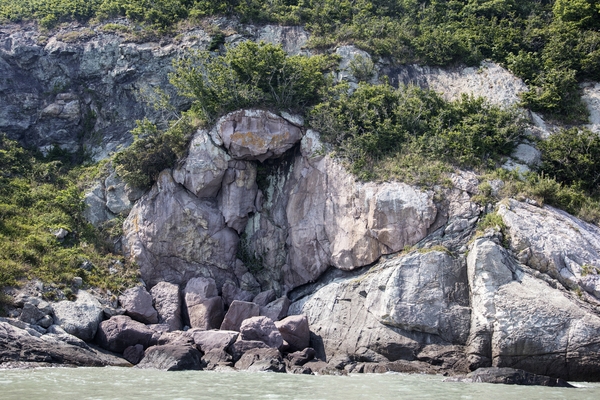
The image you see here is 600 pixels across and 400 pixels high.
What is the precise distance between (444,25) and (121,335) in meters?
23.1

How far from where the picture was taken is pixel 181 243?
22.2m

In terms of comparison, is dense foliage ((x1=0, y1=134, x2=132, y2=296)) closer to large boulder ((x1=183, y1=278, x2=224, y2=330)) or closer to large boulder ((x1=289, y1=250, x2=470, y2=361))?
large boulder ((x1=183, y1=278, x2=224, y2=330))

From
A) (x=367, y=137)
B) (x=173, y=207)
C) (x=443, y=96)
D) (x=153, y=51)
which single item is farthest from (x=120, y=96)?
(x=443, y=96)

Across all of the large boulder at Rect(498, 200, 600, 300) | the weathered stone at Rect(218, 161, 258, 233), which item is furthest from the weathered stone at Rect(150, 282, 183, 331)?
the large boulder at Rect(498, 200, 600, 300)

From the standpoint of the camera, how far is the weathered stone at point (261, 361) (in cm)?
1541

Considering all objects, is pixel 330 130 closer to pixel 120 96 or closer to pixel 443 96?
pixel 443 96

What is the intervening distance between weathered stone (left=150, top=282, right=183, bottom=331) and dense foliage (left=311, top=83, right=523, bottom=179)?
336 inches

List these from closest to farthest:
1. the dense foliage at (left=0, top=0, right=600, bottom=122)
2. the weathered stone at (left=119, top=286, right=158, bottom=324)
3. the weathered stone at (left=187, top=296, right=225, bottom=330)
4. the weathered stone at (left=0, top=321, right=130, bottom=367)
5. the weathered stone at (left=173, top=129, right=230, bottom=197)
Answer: the weathered stone at (left=0, top=321, right=130, bottom=367) → the weathered stone at (left=119, top=286, right=158, bottom=324) → the weathered stone at (left=187, top=296, right=225, bottom=330) → the weathered stone at (left=173, top=129, right=230, bottom=197) → the dense foliage at (left=0, top=0, right=600, bottom=122)

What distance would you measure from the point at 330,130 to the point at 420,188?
488 cm

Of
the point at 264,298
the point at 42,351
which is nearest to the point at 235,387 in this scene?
the point at 42,351

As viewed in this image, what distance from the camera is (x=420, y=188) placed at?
19531 mm

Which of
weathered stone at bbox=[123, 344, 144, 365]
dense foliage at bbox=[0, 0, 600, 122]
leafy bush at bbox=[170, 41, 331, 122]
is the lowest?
weathered stone at bbox=[123, 344, 144, 365]

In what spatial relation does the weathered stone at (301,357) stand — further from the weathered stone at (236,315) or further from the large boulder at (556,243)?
the large boulder at (556,243)

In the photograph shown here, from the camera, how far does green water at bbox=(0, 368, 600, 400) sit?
1100 cm
